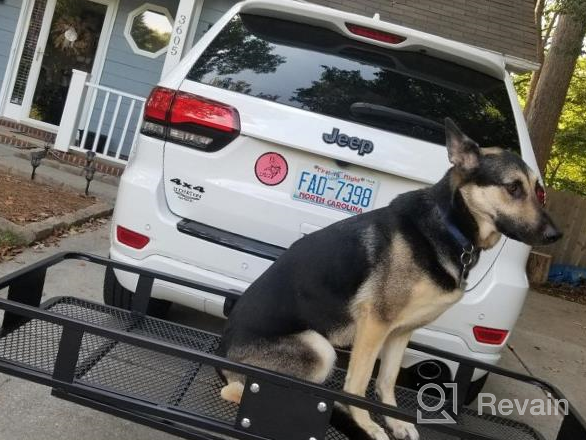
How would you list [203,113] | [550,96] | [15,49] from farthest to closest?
[550,96]
[15,49]
[203,113]

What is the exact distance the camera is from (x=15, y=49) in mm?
12227

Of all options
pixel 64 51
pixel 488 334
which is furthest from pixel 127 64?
pixel 488 334

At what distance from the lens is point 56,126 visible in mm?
12352

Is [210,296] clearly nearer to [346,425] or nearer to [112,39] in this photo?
[346,425]

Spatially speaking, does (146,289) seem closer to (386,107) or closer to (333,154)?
(333,154)

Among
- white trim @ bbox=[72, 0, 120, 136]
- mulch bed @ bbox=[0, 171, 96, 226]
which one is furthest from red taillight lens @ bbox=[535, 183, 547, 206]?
white trim @ bbox=[72, 0, 120, 136]

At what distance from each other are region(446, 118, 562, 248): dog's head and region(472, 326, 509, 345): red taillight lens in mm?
842

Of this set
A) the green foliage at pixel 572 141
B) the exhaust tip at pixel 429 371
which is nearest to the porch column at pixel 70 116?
the exhaust tip at pixel 429 371

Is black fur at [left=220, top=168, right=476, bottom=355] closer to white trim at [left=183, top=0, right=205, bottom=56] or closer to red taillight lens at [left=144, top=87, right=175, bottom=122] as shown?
A: red taillight lens at [left=144, top=87, right=175, bottom=122]

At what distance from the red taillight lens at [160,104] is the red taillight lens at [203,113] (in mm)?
36

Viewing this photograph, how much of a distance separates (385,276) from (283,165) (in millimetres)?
1026

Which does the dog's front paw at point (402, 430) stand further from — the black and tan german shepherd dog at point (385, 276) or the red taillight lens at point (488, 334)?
the red taillight lens at point (488, 334)

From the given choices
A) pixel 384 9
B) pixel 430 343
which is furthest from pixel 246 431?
pixel 384 9

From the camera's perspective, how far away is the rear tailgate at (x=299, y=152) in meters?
3.14
